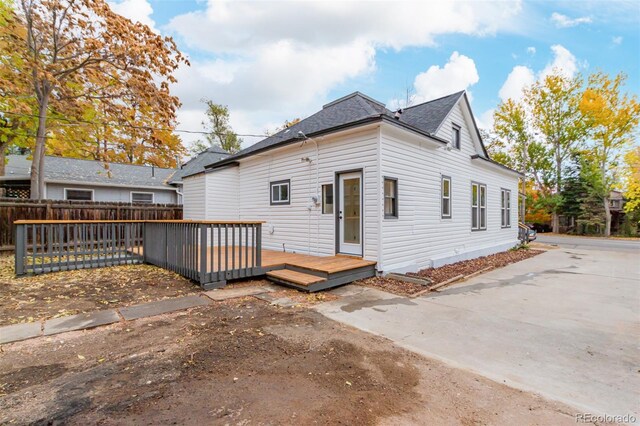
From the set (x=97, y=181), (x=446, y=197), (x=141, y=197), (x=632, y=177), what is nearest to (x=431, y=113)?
(x=446, y=197)

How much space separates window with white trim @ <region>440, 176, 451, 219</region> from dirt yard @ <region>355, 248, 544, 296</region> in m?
1.60

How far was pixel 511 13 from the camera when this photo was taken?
8016 mm

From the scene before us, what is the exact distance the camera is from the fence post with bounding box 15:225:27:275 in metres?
6.23

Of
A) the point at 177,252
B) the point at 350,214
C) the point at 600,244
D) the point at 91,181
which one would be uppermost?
the point at 91,181

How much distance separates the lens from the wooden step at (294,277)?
5.55 meters

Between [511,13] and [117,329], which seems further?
[511,13]

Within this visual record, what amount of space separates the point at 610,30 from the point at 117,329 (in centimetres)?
1349

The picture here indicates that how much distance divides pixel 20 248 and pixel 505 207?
649 inches

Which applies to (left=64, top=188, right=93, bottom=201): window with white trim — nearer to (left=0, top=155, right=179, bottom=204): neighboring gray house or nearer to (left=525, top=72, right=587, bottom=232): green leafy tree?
(left=0, top=155, right=179, bottom=204): neighboring gray house

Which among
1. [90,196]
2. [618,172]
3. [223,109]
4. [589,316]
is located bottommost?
[589,316]

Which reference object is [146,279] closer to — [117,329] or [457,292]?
[117,329]

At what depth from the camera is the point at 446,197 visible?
29.6 ft

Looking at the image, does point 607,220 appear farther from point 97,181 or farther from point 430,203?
point 97,181

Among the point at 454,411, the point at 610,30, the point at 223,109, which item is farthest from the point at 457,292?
the point at 223,109
